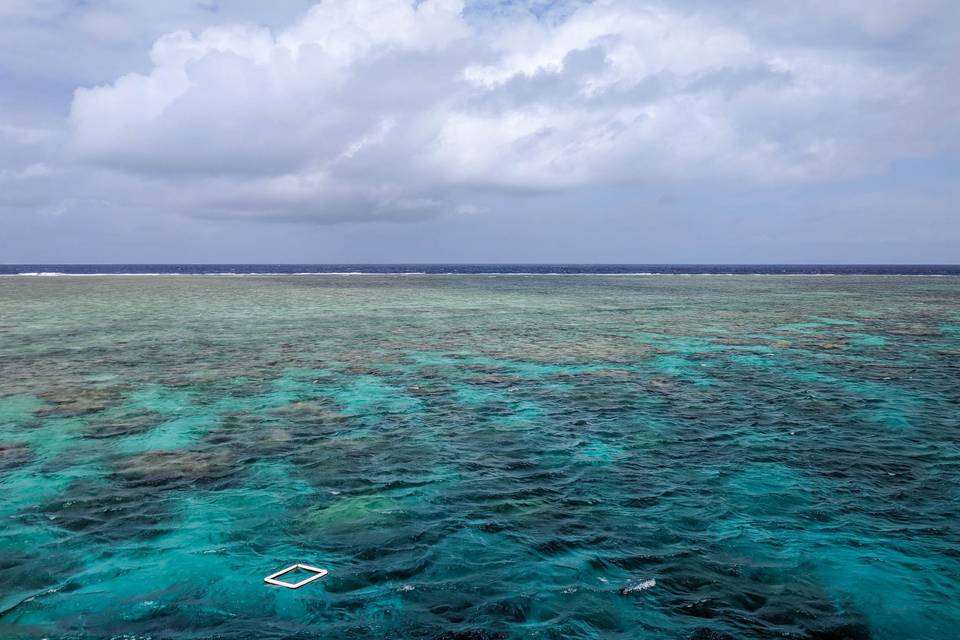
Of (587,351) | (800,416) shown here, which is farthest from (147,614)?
(587,351)

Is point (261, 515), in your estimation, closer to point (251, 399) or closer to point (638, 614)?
point (638, 614)

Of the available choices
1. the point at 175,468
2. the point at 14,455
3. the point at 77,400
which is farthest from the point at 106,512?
the point at 77,400

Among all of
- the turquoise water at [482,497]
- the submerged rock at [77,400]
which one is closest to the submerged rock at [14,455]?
the turquoise water at [482,497]

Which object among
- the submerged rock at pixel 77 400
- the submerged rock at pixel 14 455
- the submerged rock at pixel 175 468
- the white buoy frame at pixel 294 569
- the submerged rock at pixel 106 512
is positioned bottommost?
the white buoy frame at pixel 294 569

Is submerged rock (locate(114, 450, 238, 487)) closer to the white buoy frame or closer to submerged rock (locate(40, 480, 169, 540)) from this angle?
submerged rock (locate(40, 480, 169, 540))

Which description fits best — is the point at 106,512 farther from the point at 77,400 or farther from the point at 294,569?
the point at 77,400

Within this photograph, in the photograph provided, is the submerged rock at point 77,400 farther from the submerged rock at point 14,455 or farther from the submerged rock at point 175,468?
the submerged rock at point 175,468

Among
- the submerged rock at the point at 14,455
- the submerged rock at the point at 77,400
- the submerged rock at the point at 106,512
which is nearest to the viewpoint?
the submerged rock at the point at 106,512
